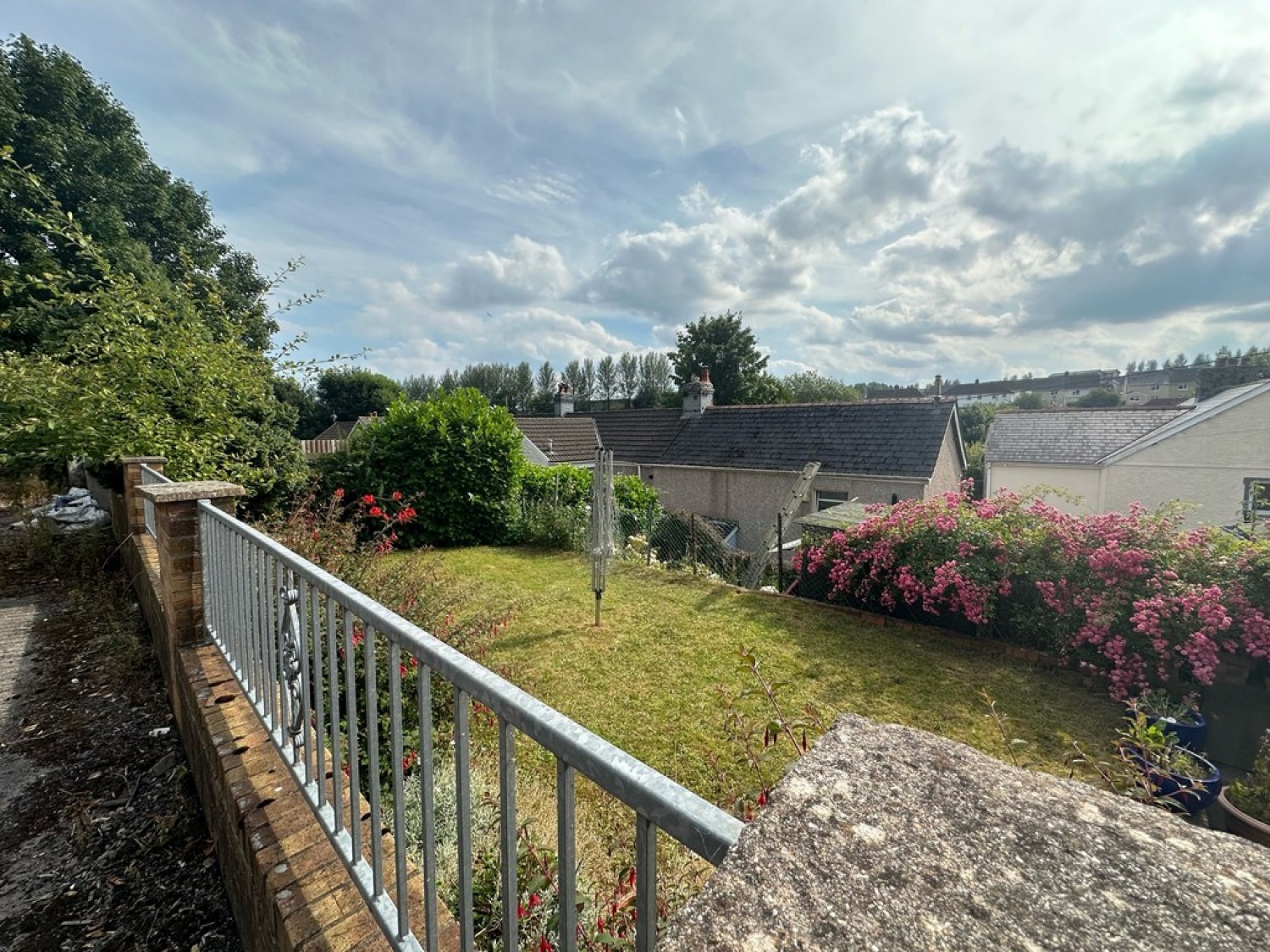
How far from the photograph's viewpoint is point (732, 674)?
5.50 m

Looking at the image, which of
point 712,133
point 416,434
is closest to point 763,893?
point 712,133

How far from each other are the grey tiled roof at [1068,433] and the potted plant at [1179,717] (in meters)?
17.2

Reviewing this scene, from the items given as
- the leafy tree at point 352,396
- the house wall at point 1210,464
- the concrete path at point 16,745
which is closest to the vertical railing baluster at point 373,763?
the concrete path at point 16,745

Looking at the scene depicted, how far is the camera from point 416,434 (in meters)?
11.8

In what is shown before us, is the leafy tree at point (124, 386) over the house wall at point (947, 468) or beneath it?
over

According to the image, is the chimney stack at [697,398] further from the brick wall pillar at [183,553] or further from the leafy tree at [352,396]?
the leafy tree at [352,396]

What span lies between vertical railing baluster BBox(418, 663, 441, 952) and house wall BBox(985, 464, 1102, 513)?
19733 mm

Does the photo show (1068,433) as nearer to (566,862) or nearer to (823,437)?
(823,437)

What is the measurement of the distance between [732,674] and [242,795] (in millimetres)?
4267

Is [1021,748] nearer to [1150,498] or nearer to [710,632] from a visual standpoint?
[710,632]

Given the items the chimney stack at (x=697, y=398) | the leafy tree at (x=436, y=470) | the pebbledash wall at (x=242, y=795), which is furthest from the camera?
the chimney stack at (x=697, y=398)

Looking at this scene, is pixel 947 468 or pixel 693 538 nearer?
pixel 693 538

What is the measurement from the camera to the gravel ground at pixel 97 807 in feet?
7.22

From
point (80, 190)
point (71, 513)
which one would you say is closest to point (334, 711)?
point (71, 513)
